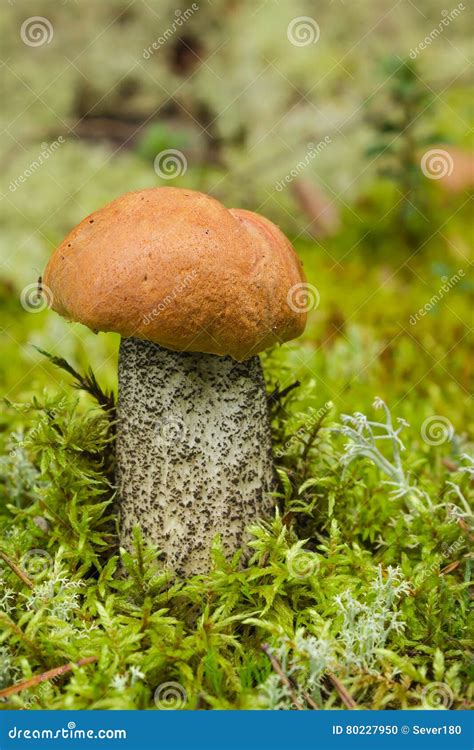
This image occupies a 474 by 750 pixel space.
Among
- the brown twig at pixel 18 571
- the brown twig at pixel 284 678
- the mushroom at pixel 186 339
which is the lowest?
the brown twig at pixel 18 571

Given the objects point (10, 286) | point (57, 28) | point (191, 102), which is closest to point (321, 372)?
point (10, 286)

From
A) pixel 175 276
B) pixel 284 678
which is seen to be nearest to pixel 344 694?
pixel 284 678

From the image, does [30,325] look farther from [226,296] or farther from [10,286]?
[226,296]

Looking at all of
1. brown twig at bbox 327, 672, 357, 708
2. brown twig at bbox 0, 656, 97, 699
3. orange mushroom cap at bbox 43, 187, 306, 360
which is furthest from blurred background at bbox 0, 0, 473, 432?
brown twig at bbox 327, 672, 357, 708

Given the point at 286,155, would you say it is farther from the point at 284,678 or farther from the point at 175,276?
the point at 284,678

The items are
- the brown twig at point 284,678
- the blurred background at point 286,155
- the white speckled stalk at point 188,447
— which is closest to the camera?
the brown twig at point 284,678

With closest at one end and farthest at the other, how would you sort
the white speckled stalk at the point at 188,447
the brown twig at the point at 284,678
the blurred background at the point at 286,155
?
the brown twig at the point at 284,678
the white speckled stalk at the point at 188,447
the blurred background at the point at 286,155

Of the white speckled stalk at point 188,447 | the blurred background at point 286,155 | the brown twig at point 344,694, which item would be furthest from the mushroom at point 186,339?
the blurred background at point 286,155

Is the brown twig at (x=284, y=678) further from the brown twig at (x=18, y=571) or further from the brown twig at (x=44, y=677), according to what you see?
the brown twig at (x=18, y=571)
